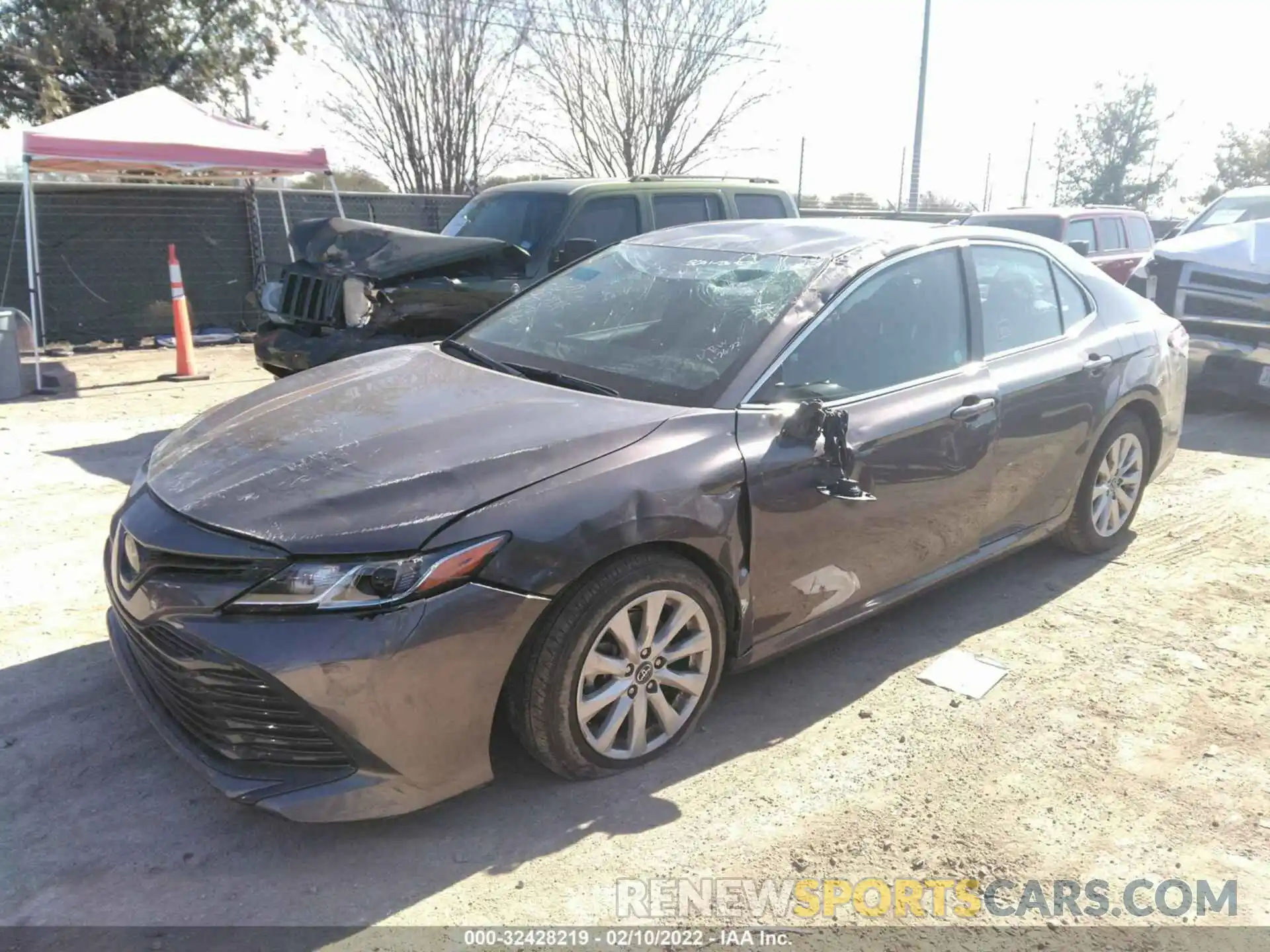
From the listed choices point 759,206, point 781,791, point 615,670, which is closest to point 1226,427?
point 759,206

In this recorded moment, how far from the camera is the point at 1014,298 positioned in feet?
14.3

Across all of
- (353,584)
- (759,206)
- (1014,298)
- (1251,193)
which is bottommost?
(353,584)

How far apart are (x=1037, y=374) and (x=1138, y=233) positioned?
10.5 m

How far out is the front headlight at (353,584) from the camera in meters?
2.50

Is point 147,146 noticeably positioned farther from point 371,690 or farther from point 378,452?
point 371,690

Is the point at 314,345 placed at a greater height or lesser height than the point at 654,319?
lesser

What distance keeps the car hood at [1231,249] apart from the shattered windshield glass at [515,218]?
536 centimetres

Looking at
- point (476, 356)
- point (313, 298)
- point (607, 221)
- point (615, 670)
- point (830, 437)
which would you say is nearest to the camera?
point (615, 670)

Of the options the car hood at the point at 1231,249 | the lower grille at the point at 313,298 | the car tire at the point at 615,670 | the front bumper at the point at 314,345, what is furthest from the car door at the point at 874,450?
the car hood at the point at 1231,249

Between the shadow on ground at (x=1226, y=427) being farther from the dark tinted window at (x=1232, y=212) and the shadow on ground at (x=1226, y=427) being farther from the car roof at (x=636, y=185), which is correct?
the car roof at (x=636, y=185)

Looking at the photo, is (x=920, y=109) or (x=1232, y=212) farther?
(x=920, y=109)

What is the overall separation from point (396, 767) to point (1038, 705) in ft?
7.66

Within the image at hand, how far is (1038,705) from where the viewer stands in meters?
3.56

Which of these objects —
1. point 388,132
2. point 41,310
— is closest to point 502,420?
point 41,310
